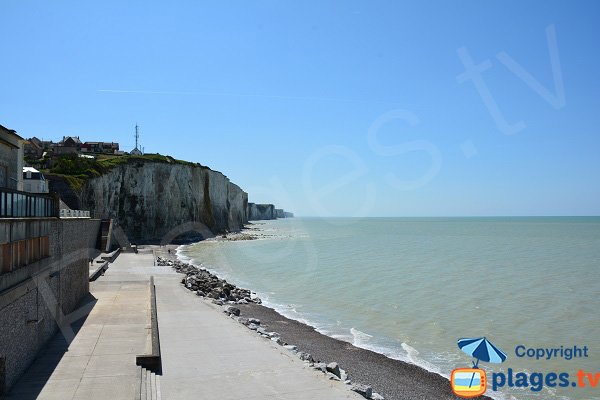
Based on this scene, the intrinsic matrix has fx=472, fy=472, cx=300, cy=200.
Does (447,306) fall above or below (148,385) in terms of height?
below

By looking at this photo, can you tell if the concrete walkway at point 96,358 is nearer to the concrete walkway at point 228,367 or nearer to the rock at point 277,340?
the concrete walkway at point 228,367

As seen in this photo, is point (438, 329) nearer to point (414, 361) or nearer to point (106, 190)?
point (414, 361)

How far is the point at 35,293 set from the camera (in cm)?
1282

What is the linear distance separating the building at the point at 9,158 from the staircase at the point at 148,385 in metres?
9.99

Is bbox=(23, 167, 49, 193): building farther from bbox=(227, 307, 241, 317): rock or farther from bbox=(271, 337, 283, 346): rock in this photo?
bbox=(271, 337, 283, 346): rock

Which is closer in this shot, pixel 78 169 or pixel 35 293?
pixel 35 293

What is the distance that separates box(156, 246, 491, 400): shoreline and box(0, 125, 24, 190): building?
40.1 ft

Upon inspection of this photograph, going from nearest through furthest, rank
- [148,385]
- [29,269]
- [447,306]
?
[148,385]
[29,269]
[447,306]

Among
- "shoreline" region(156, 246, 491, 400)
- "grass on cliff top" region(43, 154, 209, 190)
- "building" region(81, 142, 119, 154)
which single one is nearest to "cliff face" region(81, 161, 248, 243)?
"grass on cliff top" region(43, 154, 209, 190)

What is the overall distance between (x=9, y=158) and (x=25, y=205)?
24.7ft

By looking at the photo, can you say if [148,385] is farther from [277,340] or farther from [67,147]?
[67,147]

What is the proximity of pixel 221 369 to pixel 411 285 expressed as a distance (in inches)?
990

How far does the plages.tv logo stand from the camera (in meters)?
15.0

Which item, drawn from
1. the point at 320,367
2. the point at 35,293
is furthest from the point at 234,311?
the point at 35,293
